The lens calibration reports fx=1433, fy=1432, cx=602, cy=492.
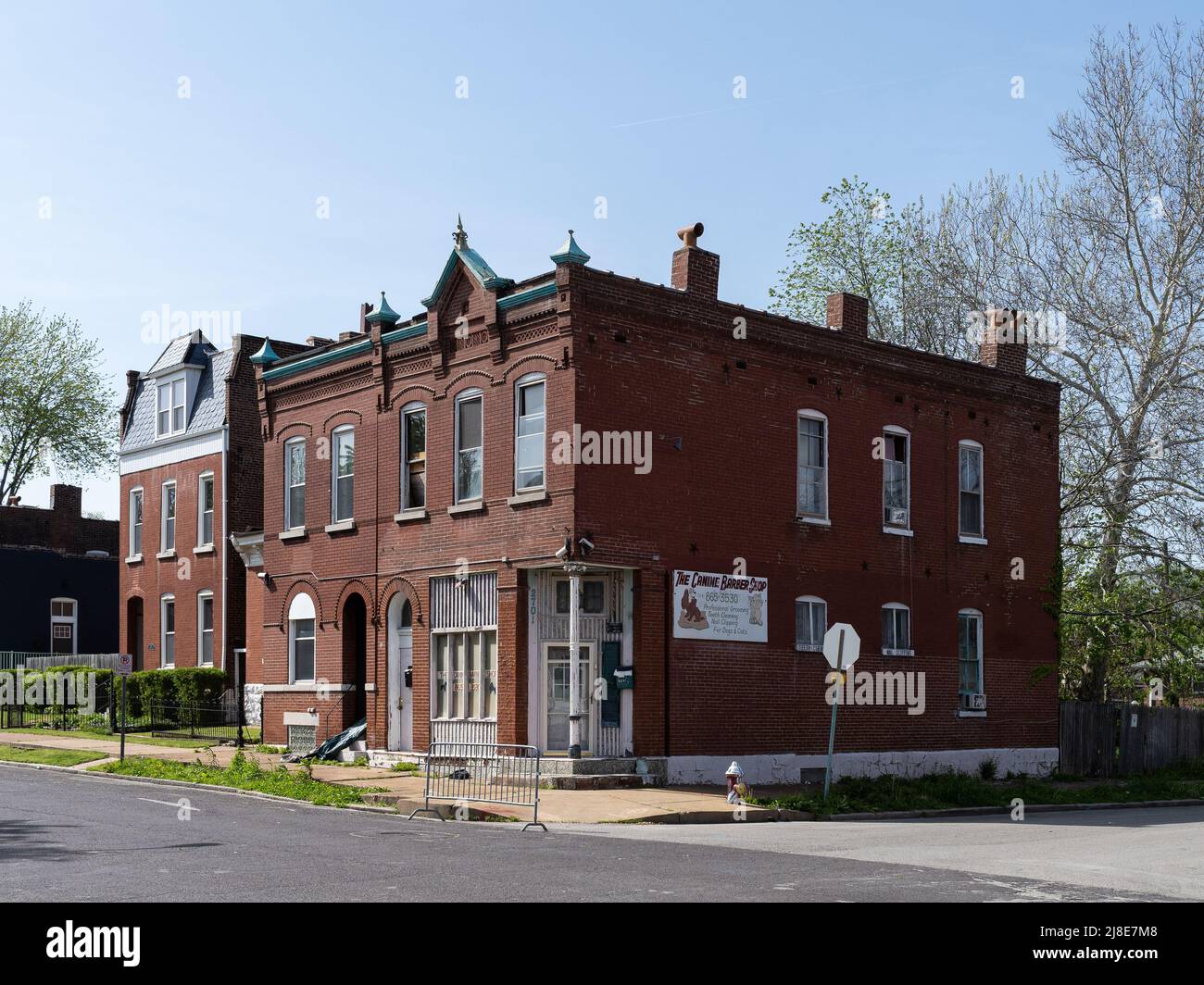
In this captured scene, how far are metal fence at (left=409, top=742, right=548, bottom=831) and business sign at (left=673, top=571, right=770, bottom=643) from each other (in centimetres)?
378

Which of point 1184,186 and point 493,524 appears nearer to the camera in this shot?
point 493,524

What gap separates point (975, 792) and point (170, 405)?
28187mm

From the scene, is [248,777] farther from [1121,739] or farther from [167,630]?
[1121,739]

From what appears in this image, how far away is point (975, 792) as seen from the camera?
25828 millimetres

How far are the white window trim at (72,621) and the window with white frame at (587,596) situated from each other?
33100 mm

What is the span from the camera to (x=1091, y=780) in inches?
1321

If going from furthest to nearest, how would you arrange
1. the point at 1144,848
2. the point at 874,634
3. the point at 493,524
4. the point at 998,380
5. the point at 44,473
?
1. the point at 44,473
2. the point at 998,380
3. the point at 874,634
4. the point at 493,524
5. the point at 1144,848

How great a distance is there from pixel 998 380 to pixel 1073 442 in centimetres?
584

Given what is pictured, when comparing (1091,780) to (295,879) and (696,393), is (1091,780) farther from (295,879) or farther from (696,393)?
(295,879)

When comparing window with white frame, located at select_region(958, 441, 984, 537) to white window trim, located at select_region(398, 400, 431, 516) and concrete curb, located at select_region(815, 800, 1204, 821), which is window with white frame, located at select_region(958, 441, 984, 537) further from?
white window trim, located at select_region(398, 400, 431, 516)

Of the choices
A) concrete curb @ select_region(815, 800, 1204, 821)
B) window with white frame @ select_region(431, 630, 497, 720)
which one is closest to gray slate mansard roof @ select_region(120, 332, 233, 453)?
window with white frame @ select_region(431, 630, 497, 720)

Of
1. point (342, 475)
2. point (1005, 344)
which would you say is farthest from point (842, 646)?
point (1005, 344)

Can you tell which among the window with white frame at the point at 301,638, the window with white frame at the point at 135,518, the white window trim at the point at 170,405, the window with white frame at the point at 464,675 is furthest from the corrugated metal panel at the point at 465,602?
the window with white frame at the point at 135,518
